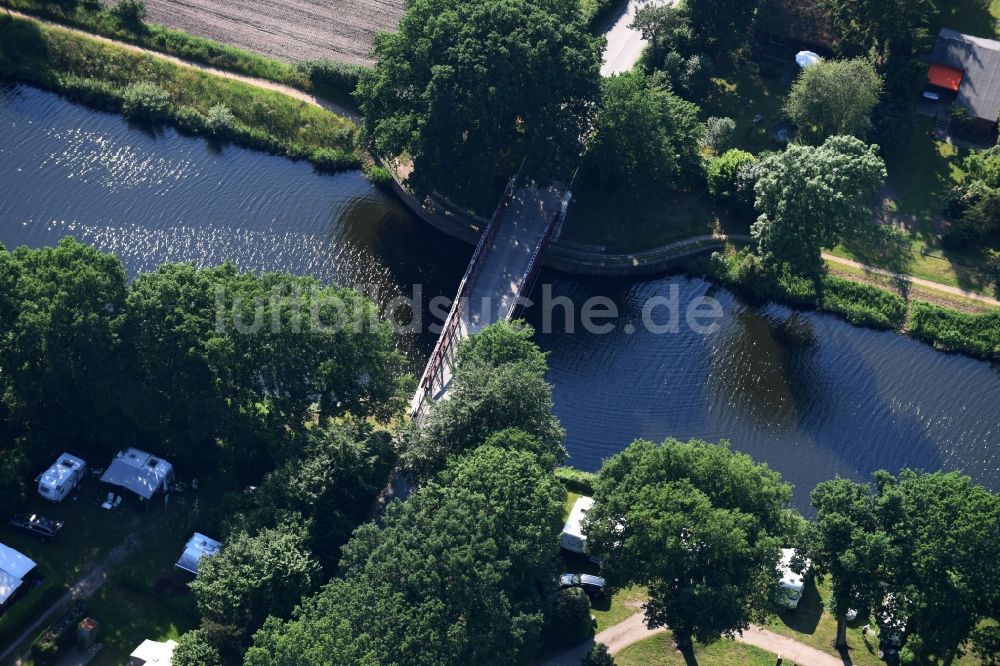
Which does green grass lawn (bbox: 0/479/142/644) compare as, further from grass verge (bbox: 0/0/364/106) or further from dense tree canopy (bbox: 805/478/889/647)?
grass verge (bbox: 0/0/364/106)

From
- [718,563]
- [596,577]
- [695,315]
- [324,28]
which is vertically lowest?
[596,577]

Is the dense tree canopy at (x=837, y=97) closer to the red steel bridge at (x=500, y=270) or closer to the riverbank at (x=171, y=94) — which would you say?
the red steel bridge at (x=500, y=270)

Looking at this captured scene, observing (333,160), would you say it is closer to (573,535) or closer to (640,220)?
(640,220)

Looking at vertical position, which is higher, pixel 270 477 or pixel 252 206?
pixel 252 206

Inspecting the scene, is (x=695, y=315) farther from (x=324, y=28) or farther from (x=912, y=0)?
(x=324, y=28)

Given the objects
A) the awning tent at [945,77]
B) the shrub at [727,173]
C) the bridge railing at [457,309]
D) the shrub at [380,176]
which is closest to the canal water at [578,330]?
the shrub at [380,176]

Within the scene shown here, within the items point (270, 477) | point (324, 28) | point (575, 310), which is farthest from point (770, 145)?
point (270, 477)

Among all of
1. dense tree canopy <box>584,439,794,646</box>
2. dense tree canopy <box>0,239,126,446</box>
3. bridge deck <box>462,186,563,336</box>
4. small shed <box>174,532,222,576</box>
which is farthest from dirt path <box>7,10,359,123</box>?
dense tree canopy <box>584,439,794,646</box>
